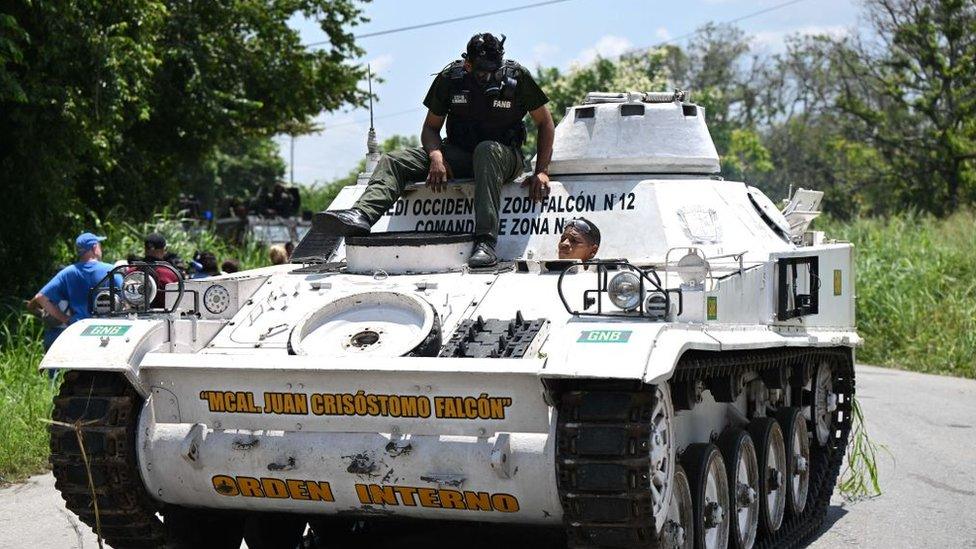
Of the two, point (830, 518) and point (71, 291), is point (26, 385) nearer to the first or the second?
point (71, 291)

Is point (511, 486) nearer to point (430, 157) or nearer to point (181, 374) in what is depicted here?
point (181, 374)

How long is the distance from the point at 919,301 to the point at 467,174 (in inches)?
514

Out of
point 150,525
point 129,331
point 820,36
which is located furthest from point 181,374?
point 820,36

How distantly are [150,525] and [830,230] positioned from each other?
765 inches

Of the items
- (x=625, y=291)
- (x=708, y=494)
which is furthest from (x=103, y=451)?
(x=708, y=494)

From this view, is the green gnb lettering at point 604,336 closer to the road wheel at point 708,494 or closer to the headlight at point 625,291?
the headlight at point 625,291

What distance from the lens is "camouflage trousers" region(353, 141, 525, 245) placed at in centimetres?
859

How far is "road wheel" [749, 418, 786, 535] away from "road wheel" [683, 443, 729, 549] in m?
0.82

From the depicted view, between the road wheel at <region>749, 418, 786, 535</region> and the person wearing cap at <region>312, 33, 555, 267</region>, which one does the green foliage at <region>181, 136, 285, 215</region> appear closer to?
the person wearing cap at <region>312, 33, 555, 267</region>

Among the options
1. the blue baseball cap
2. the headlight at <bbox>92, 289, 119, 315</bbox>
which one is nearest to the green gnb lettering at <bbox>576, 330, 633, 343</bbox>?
the headlight at <bbox>92, 289, 119, 315</bbox>

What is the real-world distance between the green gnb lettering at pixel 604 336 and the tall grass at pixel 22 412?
4.84 metres

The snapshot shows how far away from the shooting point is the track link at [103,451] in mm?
7219

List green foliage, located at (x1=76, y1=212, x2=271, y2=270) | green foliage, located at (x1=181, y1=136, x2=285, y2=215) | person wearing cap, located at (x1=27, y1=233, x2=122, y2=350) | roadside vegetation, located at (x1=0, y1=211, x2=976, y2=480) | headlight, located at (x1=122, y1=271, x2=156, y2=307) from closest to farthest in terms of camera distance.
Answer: headlight, located at (x1=122, y1=271, x2=156, y2=307), person wearing cap, located at (x1=27, y1=233, x2=122, y2=350), green foliage, located at (x1=76, y1=212, x2=271, y2=270), roadside vegetation, located at (x1=0, y1=211, x2=976, y2=480), green foliage, located at (x1=181, y1=136, x2=285, y2=215)

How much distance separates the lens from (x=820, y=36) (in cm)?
3734
